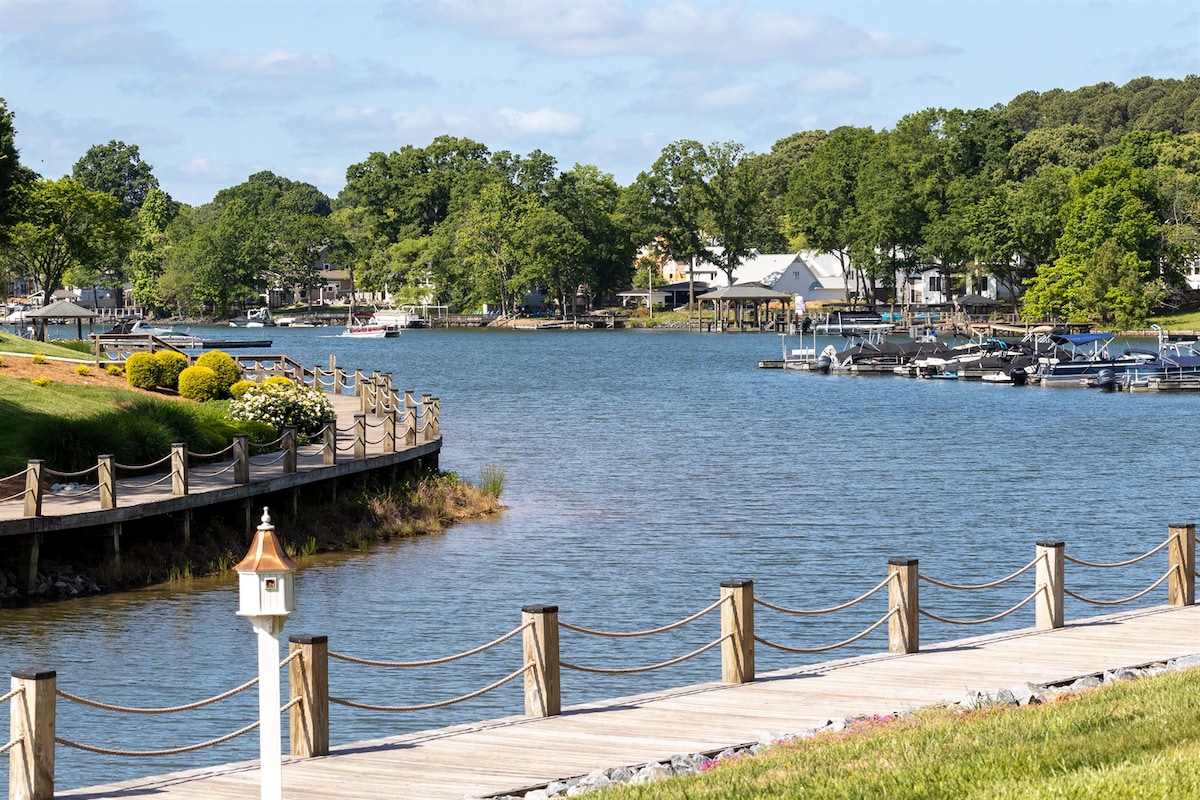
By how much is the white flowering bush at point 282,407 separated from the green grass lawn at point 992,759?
81.6 feet

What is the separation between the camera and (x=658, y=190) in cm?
18450

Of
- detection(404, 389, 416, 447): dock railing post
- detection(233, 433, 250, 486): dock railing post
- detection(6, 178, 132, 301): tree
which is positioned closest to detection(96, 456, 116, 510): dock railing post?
detection(233, 433, 250, 486): dock railing post

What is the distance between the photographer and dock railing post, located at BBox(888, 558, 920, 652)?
17.5 metres

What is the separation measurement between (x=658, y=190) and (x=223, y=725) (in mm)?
168827

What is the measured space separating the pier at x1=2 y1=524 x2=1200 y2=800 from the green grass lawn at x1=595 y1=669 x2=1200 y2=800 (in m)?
1.24

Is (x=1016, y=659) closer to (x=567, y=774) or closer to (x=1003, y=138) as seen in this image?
(x=567, y=774)

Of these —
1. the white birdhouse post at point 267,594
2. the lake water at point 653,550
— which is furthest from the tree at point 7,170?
the white birdhouse post at point 267,594

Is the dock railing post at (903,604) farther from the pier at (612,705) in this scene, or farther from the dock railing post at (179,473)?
the dock railing post at (179,473)

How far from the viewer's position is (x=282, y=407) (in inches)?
1438

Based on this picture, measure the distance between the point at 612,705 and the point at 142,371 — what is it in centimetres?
3271

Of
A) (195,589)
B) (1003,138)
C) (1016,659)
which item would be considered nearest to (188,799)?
(1016,659)

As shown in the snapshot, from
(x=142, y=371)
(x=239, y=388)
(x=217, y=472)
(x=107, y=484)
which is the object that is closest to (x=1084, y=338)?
(x=142, y=371)

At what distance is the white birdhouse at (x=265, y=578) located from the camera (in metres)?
8.80

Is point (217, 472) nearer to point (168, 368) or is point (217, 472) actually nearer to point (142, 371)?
point (142, 371)
